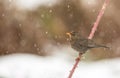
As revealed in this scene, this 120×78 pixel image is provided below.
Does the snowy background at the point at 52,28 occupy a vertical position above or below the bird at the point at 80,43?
below

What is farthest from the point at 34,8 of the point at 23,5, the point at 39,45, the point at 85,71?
the point at 85,71

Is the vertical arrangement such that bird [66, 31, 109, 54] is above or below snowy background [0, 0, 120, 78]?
above

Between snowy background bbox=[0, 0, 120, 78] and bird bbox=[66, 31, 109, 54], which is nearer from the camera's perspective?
bird bbox=[66, 31, 109, 54]

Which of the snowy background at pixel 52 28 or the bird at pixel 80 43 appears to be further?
the snowy background at pixel 52 28

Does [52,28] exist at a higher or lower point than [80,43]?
lower

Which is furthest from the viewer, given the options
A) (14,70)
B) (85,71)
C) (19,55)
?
(19,55)

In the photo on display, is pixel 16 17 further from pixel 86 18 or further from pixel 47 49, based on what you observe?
pixel 86 18

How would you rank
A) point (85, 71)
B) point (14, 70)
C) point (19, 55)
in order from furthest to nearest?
point (19, 55), point (85, 71), point (14, 70)

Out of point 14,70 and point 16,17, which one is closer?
point 14,70
